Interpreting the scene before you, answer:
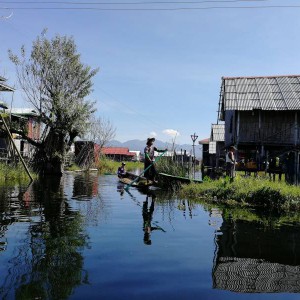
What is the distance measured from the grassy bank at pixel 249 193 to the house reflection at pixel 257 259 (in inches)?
121

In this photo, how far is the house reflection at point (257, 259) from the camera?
4.90m

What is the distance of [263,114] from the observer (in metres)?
21.2

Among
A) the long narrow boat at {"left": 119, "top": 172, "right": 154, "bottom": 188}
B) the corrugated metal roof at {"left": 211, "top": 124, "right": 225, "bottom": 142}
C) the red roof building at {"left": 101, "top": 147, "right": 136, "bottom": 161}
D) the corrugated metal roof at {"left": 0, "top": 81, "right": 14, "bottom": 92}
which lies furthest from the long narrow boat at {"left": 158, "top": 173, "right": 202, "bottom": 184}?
the red roof building at {"left": 101, "top": 147, "right": 136, "bottom": 161}

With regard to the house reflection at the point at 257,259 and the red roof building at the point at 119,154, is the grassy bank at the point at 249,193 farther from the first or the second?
the red roof building at the point at 119,154

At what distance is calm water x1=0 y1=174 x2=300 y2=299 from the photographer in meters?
4.58

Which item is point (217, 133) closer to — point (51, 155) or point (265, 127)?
point (265, 127)

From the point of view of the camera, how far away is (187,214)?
10328mm

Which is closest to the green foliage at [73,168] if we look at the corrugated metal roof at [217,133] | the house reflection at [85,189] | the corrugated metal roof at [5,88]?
the corrugated metal roof at [5,88]

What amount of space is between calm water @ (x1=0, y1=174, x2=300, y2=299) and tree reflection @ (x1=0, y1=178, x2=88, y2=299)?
12 mm

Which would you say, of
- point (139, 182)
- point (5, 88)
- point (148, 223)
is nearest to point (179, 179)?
point (139, 182)

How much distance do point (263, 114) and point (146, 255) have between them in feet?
56.0

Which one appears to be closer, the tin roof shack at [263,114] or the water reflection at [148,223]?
the water reflection at [148,223]

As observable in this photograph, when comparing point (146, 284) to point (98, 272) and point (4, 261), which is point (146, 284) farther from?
point (4, 261)

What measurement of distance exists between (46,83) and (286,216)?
22.2 metres
